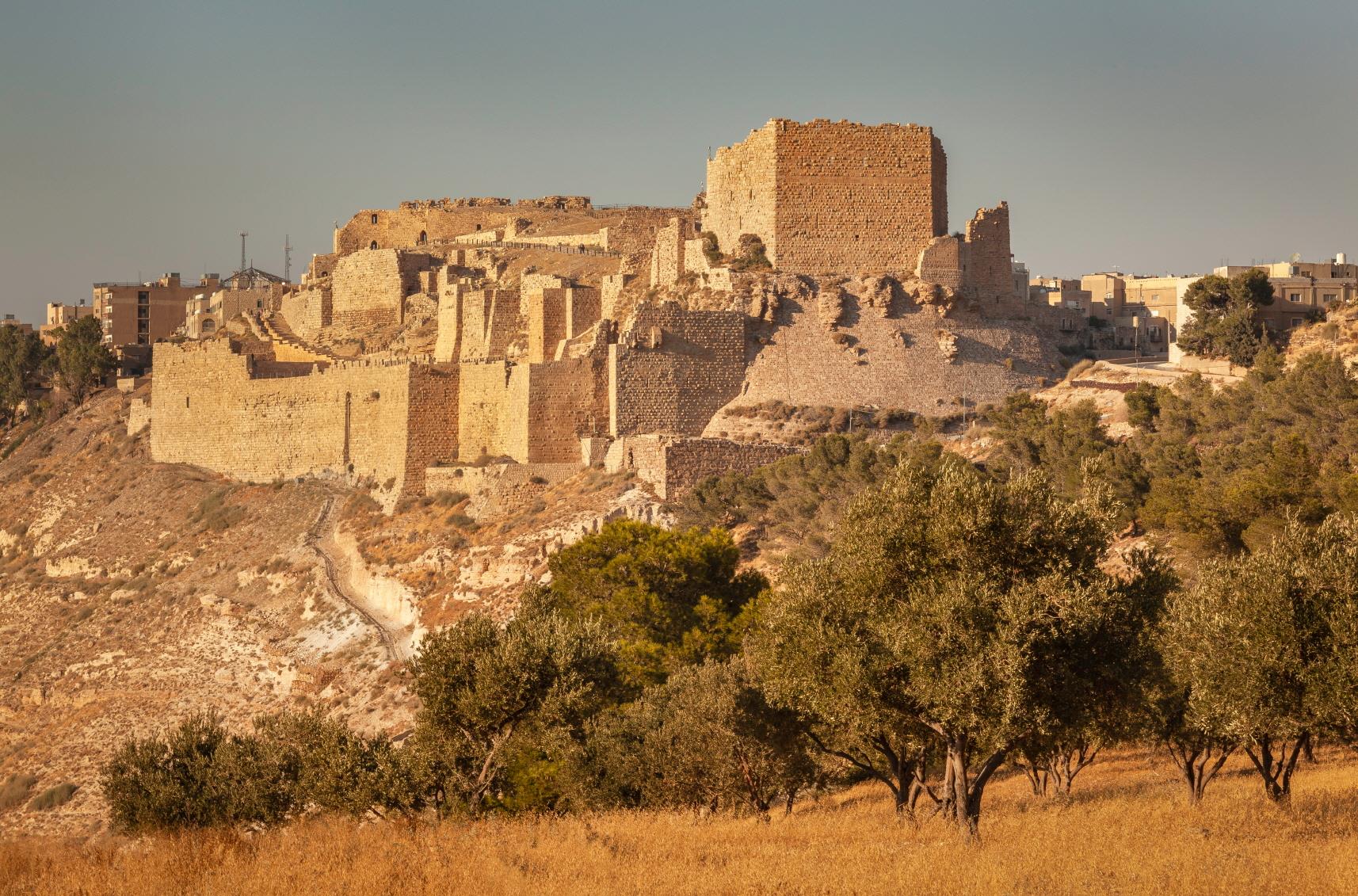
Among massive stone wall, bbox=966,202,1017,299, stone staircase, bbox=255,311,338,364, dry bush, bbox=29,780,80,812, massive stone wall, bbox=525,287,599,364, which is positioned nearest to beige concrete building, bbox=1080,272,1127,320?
massive stone wall, bbox=966,202,1017,299

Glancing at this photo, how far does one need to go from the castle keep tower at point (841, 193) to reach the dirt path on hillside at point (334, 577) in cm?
1195

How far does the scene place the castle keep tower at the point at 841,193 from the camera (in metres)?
41.1

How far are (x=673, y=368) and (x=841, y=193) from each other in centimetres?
566

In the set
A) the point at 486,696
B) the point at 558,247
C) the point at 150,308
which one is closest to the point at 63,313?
the point at 150,308

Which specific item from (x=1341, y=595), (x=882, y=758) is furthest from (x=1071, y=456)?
(x=1341, y=595)

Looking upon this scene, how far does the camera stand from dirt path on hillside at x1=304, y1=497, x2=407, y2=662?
36344 millimetres

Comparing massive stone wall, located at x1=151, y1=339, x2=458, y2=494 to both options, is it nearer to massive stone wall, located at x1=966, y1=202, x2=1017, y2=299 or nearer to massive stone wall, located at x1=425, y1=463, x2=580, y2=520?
massive stone wall, located at x1=425, y1=463, x2=580, y2=520

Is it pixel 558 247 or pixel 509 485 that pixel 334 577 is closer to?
pixel 509 485

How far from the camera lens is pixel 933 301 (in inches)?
1630

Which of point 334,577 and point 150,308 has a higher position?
point 150,308

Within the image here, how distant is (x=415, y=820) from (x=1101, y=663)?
298 inches

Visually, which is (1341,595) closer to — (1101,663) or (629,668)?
(1101,663)

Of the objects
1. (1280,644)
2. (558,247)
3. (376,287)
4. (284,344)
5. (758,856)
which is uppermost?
(558,247)

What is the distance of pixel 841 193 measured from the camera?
41344 millimetres
